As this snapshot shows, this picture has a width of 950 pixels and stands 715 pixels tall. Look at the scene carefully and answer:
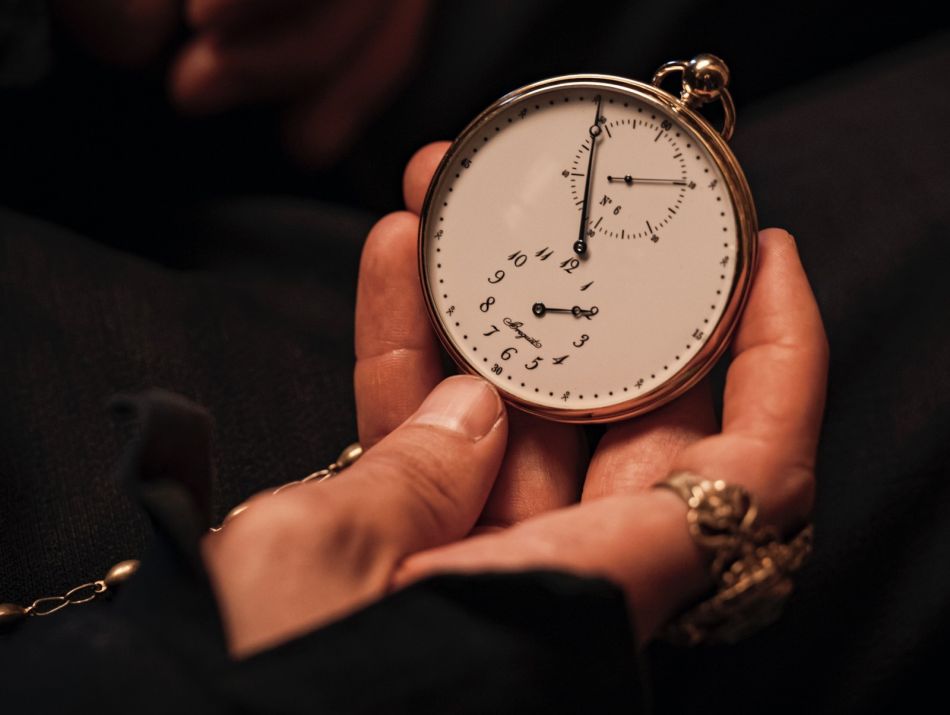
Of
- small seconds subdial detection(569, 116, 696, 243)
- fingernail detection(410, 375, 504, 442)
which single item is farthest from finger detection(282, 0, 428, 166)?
fingernail detection(410, 375, 504, 442)

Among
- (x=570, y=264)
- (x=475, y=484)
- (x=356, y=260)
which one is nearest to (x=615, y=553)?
(x=475, y=484)

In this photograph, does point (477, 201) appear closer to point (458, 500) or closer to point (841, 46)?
point (458, 500)

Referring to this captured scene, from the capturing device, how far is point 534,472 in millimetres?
1318

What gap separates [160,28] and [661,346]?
1.21 m

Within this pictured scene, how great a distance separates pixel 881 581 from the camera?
1.32 metres

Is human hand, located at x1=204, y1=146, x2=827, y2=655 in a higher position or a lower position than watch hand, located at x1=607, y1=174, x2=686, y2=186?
lower

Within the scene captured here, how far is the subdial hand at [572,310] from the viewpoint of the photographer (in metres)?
1.28

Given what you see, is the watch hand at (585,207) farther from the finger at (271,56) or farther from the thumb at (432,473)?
the finger at (271,56)

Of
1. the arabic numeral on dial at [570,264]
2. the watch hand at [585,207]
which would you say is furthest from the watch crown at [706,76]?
the arabic numeral on dial at [570,264]

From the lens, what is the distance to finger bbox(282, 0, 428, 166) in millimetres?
1849

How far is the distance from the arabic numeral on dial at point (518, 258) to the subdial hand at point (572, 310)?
0.06 meters

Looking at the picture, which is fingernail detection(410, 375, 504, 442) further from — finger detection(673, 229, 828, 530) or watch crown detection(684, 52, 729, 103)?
watch crown detection(684, 52, 729, 103)

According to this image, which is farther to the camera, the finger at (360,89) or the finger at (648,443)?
the finger at (360,89)

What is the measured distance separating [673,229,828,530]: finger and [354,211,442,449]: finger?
1.43 feet
